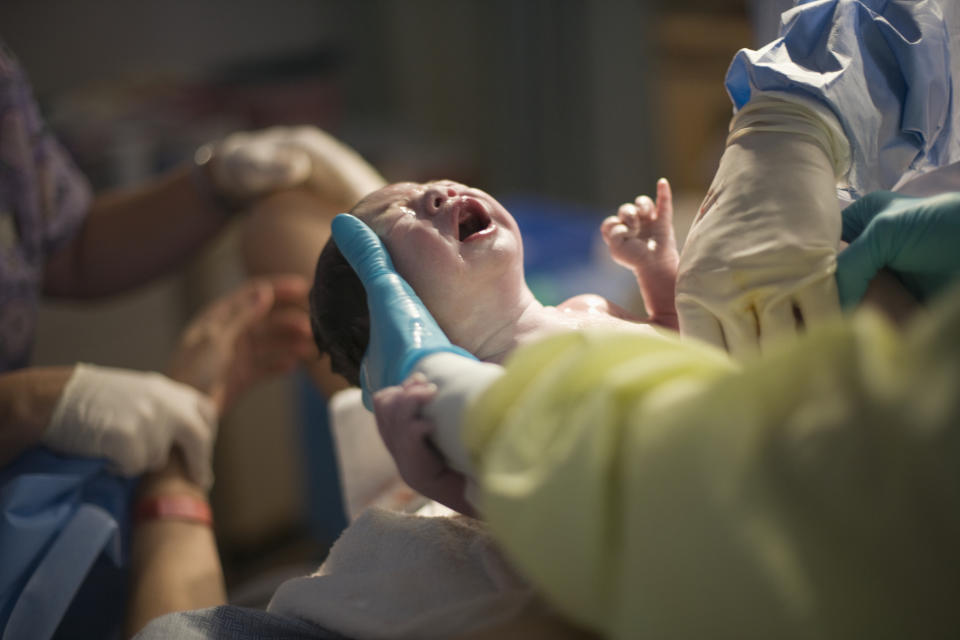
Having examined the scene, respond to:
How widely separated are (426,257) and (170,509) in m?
0.47

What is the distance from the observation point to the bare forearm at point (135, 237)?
1216 mm

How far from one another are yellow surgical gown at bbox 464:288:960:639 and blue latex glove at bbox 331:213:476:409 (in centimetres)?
18

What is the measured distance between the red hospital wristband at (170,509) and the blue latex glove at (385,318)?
342 mm

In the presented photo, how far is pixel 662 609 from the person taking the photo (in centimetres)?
38

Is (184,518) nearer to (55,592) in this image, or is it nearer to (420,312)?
(55,592)

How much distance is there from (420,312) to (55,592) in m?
0.48

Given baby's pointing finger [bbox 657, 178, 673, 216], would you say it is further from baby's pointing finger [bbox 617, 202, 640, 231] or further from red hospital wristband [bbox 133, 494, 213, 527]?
red hospital wristband [bbox 133, 494, 213, 527]

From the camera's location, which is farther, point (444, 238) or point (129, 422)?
point (129, 422)

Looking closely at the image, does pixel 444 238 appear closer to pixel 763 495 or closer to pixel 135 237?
pixel 763 495

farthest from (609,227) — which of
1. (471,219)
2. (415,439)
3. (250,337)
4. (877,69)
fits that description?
(250,337)

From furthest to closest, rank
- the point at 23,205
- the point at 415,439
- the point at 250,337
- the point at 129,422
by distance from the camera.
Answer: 1. the point at 250,337
2. the point at 23,205
3. the point at 129,422
4. the point at 415,439

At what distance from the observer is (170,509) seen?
92 cm

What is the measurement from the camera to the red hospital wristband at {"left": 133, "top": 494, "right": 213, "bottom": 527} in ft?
3.02

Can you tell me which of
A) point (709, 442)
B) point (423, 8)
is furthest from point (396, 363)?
point (423, 8)
